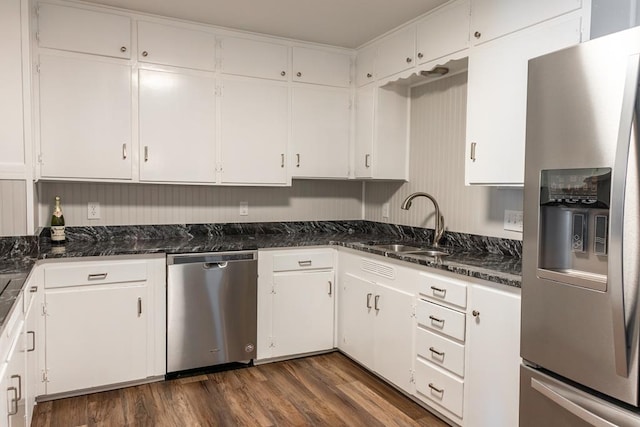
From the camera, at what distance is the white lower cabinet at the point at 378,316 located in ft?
8.74

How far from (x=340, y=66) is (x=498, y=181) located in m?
1.83

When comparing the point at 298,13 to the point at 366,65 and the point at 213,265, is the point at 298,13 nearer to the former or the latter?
the point at 366,65

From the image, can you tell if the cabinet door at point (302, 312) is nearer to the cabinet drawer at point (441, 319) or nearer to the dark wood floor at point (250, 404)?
the dark wood floor at point (250, 404)

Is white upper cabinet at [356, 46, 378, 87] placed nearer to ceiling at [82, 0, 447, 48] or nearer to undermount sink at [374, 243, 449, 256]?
ceiling at [82, 0, 447, 48]

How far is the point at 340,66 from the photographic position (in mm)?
3660

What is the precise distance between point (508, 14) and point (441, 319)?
1.58 meters

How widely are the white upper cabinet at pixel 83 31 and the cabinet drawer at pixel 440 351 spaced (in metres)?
2.54

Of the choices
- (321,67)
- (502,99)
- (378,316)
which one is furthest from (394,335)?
A: (321,67)

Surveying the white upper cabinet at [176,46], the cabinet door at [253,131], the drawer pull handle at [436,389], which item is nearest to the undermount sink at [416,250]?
the drawer pull handle at [436,389]

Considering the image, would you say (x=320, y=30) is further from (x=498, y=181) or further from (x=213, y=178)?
(x=498, y=181)

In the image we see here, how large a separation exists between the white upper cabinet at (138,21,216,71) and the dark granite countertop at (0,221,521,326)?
3.88 ft

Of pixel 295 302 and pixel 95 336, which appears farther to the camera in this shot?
pixel 295 302

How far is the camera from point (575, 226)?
4.86 ft

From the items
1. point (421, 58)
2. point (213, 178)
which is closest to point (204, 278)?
point (213, 178)
